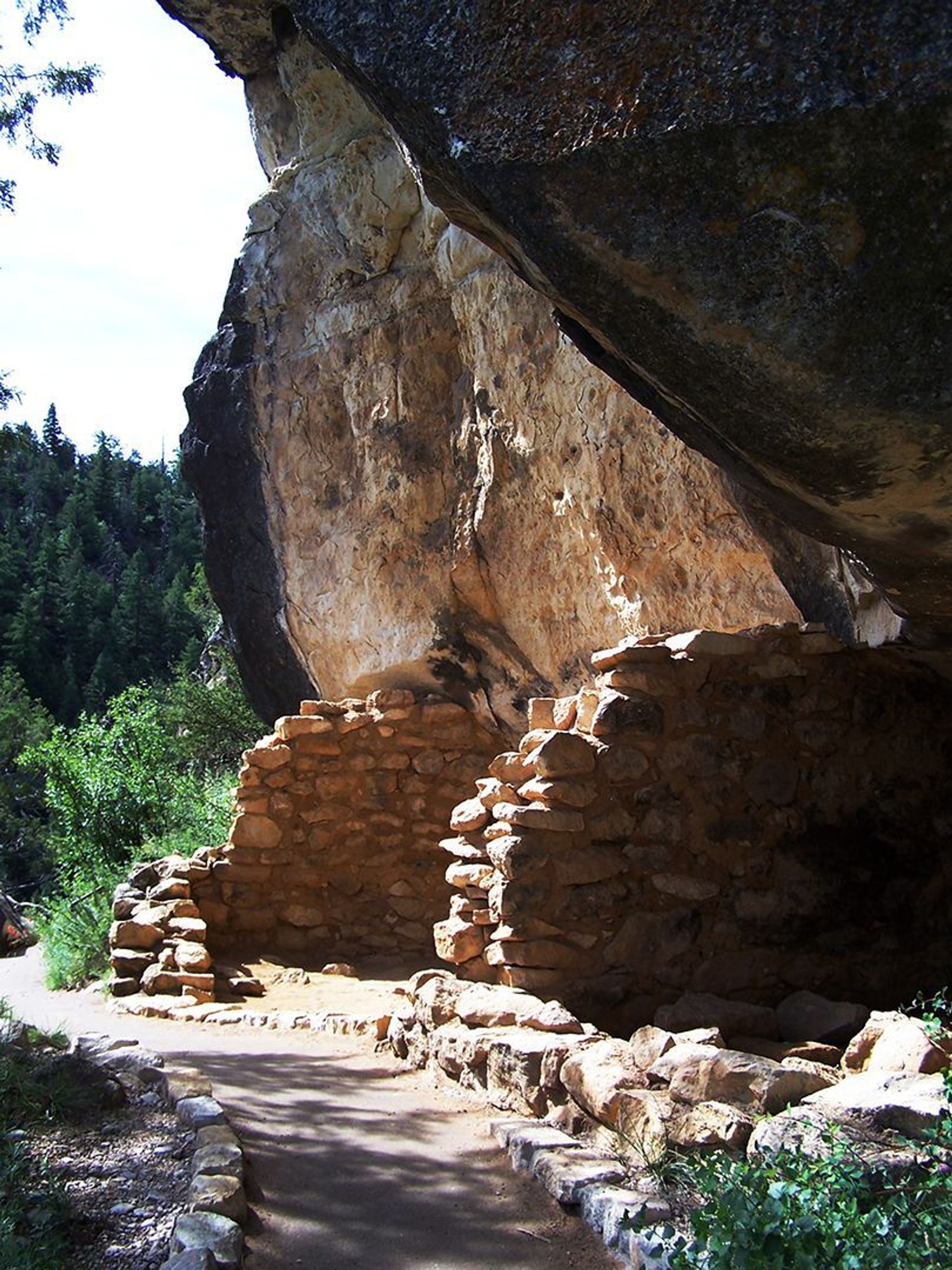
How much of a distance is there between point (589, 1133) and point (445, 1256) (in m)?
0.69

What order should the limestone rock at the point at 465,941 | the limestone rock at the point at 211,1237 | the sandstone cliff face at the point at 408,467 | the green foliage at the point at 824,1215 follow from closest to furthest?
the green foliage at the point at 824,1215, the limestone rock at the point at 211,1237, the limestone rock at the point at 465,941, the sandstone cliff face at the point at 408,467

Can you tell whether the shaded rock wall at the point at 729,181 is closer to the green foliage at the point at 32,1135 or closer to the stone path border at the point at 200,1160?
the stone path border at the point at 200,1160

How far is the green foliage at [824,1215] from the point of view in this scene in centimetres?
207

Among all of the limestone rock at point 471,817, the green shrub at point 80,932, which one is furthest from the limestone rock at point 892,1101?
the green shrub at point 80,932

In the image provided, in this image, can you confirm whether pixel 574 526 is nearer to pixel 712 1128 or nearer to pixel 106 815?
pixel 712 1128

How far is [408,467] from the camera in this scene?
25.5ft

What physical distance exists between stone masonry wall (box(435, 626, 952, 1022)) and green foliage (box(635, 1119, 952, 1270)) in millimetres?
1994

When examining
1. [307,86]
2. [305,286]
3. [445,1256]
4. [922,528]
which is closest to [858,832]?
[922,528]

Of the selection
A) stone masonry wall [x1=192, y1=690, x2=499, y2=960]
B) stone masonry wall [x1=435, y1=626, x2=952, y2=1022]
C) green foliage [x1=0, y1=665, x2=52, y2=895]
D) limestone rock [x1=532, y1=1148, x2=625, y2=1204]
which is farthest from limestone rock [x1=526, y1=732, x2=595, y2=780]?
green foliage [x1=0, y1=665, x2=52, y2=895]

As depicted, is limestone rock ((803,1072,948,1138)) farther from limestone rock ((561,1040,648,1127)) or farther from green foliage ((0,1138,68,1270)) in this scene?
green foliage ((0,1138,68,1270))

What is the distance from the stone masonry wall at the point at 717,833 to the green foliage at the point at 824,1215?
199cm

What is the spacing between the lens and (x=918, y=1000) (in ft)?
14.3

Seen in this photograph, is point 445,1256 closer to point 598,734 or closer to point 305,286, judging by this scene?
point 598,734

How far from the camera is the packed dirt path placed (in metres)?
2.76
